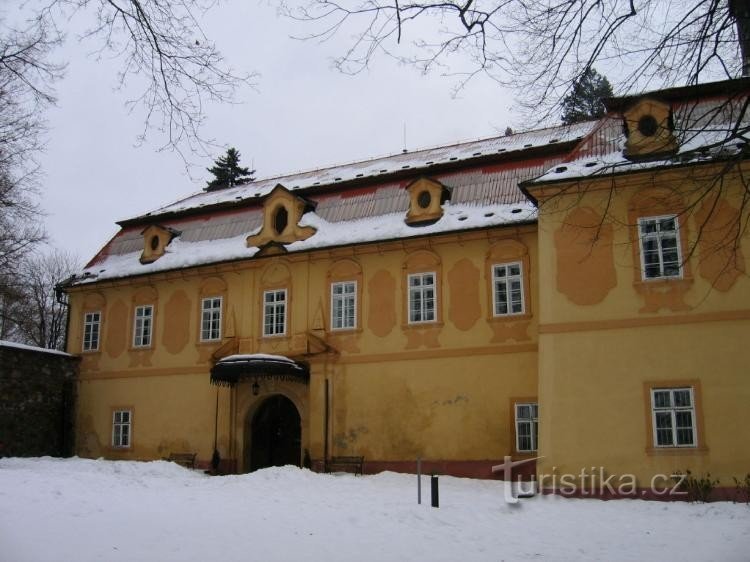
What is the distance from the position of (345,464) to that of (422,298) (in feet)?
15.0

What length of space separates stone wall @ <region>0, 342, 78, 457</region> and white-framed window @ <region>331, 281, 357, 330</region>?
364 inches

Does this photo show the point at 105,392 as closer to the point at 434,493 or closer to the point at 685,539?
the point at 434,493

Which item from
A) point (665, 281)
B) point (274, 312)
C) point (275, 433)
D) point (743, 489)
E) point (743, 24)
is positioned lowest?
point (743, 489)

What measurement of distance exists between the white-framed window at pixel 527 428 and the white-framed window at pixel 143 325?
11.7 metres

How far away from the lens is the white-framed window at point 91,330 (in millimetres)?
23861

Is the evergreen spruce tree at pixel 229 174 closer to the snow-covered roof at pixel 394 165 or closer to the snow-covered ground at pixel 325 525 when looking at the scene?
the snow-covered roof at pixel 394 165

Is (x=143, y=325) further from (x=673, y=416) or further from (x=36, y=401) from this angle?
(x=673, y=416)

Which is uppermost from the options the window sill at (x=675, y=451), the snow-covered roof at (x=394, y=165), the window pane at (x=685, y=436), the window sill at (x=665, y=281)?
the snow-covered roof at (x=394, y=165)

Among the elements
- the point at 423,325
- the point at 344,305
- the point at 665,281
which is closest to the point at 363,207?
the point at 344,305

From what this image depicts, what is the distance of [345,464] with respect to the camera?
18.8 meters

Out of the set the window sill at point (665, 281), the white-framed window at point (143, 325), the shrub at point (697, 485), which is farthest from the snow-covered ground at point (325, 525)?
the white-framed window at point (143, 325)

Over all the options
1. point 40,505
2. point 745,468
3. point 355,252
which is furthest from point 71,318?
point 745,468

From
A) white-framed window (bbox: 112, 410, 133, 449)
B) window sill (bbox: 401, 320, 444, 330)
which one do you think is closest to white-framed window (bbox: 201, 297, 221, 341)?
white-framed window (bbox: 112, 410, 133, 449)

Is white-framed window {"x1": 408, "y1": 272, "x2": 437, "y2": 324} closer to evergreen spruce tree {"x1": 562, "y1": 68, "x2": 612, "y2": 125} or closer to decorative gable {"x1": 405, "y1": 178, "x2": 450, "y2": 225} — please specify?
decorative gable {"x1": 405, "y1": 178, "x2": 450, "y2": 225}
